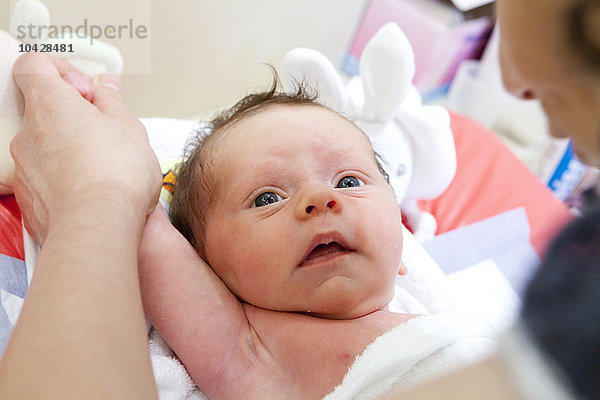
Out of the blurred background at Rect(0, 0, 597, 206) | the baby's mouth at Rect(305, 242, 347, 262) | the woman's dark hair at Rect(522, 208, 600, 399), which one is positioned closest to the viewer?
the woman's dark hair at Rect(522, 208, 600, 399)

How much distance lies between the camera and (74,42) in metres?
1.07

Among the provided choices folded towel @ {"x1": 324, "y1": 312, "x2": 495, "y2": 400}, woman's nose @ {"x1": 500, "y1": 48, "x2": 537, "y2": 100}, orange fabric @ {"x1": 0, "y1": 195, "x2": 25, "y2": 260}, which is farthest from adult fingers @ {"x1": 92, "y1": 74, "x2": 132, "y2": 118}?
woman's nose @ {"x1": 500, "y1": 48, "x2": 537, "y2": 100}

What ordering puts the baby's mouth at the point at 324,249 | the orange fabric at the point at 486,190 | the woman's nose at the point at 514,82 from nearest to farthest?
the woman's nose at the point at 514,82 → the baby's mouth at the point at 324,249 → the orange fabric at the point at 486,190

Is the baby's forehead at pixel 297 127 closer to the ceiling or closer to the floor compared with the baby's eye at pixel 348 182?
closer to the ceiling

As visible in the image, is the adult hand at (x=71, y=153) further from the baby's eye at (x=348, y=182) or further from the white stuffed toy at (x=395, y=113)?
the white stuffed toy at (x=395, y=113)

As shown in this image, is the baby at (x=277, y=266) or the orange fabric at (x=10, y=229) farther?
the orange fabric at (x=10, y=229)

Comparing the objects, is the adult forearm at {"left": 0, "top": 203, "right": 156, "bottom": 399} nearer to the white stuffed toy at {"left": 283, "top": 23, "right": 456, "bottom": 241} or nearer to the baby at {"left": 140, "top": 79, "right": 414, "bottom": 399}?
the baby at {"left": 140, "top": 79, "right": 414, "bottom": 399}

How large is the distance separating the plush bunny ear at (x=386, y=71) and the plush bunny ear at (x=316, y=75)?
57 millimetres

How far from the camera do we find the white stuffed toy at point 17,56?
3.09ft

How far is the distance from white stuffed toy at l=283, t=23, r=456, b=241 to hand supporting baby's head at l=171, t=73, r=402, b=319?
0.67ft

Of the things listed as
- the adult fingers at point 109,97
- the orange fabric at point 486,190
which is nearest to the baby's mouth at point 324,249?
A: the adult fingers at point 109,97

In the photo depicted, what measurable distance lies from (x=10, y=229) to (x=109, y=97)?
0.92 feet

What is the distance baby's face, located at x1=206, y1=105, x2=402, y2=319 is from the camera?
A: 79 centimetres

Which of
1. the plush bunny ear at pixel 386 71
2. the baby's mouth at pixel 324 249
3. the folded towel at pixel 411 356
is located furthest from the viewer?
the plush bunny ear at pixel 386 71
